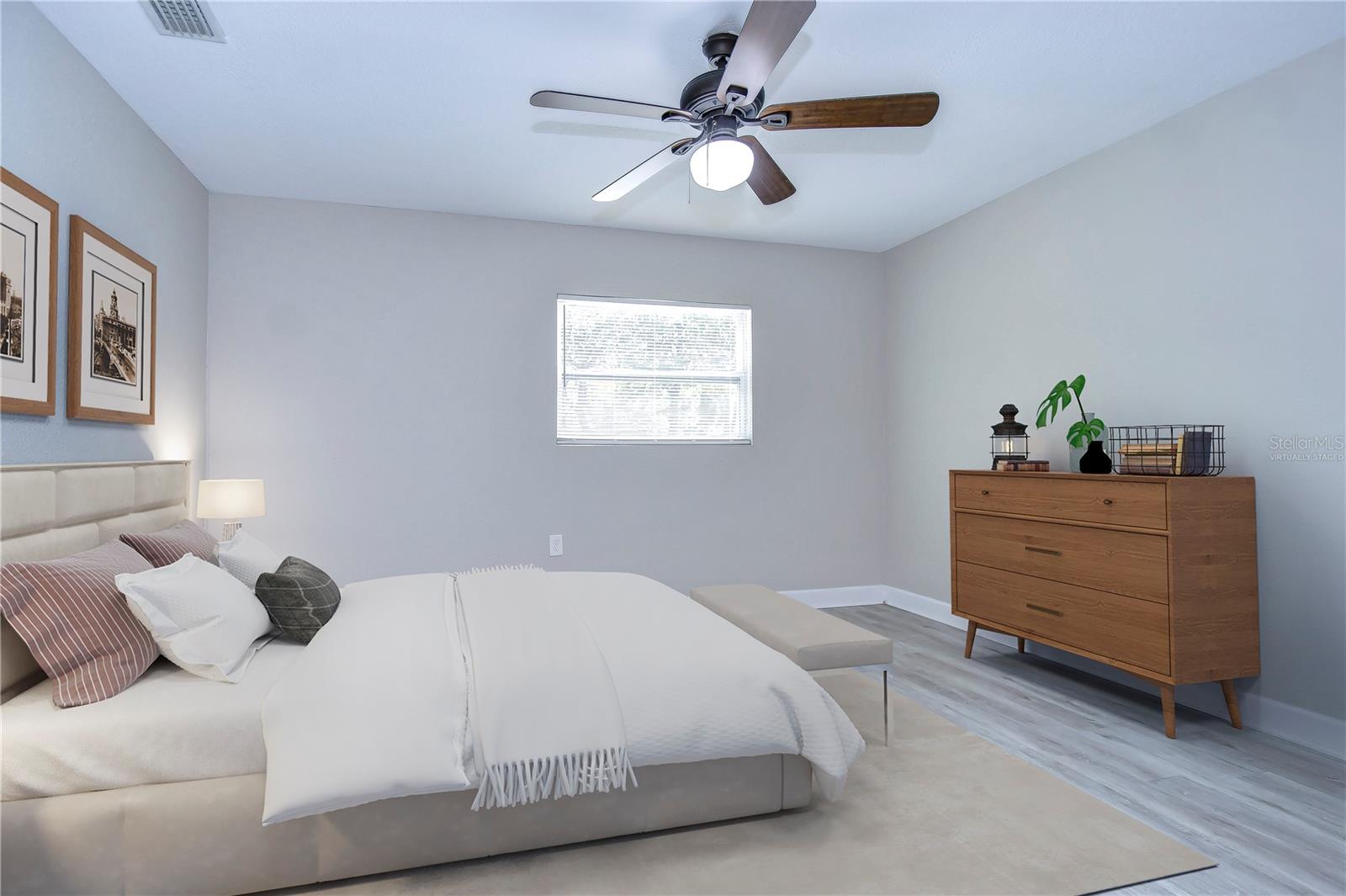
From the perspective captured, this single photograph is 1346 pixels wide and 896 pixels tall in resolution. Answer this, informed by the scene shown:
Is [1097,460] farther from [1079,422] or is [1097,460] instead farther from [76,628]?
[76,628]

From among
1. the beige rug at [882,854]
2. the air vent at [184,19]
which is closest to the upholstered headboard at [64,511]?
the beige rug at [882,854]

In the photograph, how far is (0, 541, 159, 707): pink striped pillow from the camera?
1.72 m

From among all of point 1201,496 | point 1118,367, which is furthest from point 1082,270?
point 1201,496

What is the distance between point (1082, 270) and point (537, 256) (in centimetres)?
299

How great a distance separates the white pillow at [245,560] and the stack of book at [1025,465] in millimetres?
3236

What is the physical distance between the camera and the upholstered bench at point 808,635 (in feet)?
8.19

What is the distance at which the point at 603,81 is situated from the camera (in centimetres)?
279

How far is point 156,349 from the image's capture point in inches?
129

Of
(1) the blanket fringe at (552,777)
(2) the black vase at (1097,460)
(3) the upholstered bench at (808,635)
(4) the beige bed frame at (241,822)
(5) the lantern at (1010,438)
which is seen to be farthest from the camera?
(5) the lantern at (1010,438)

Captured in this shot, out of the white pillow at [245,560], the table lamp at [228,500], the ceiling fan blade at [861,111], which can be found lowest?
the white pillow at [245,560]

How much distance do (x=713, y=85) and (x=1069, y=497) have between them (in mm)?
2224

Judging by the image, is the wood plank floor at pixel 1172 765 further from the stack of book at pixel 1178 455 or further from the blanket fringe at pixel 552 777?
the blanket fringe at pixel 552 777

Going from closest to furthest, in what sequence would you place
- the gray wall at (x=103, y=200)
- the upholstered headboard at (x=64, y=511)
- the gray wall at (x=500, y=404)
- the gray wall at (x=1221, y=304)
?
the upholstered headboard at (x=64, y=511) → the gray wall at (x=103, y=200) → the gray wall at (x=1221, y=304) → the gray wall at (x=500, y=404)

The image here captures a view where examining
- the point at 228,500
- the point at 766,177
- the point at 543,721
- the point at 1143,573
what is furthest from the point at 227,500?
the point at 1143,573
